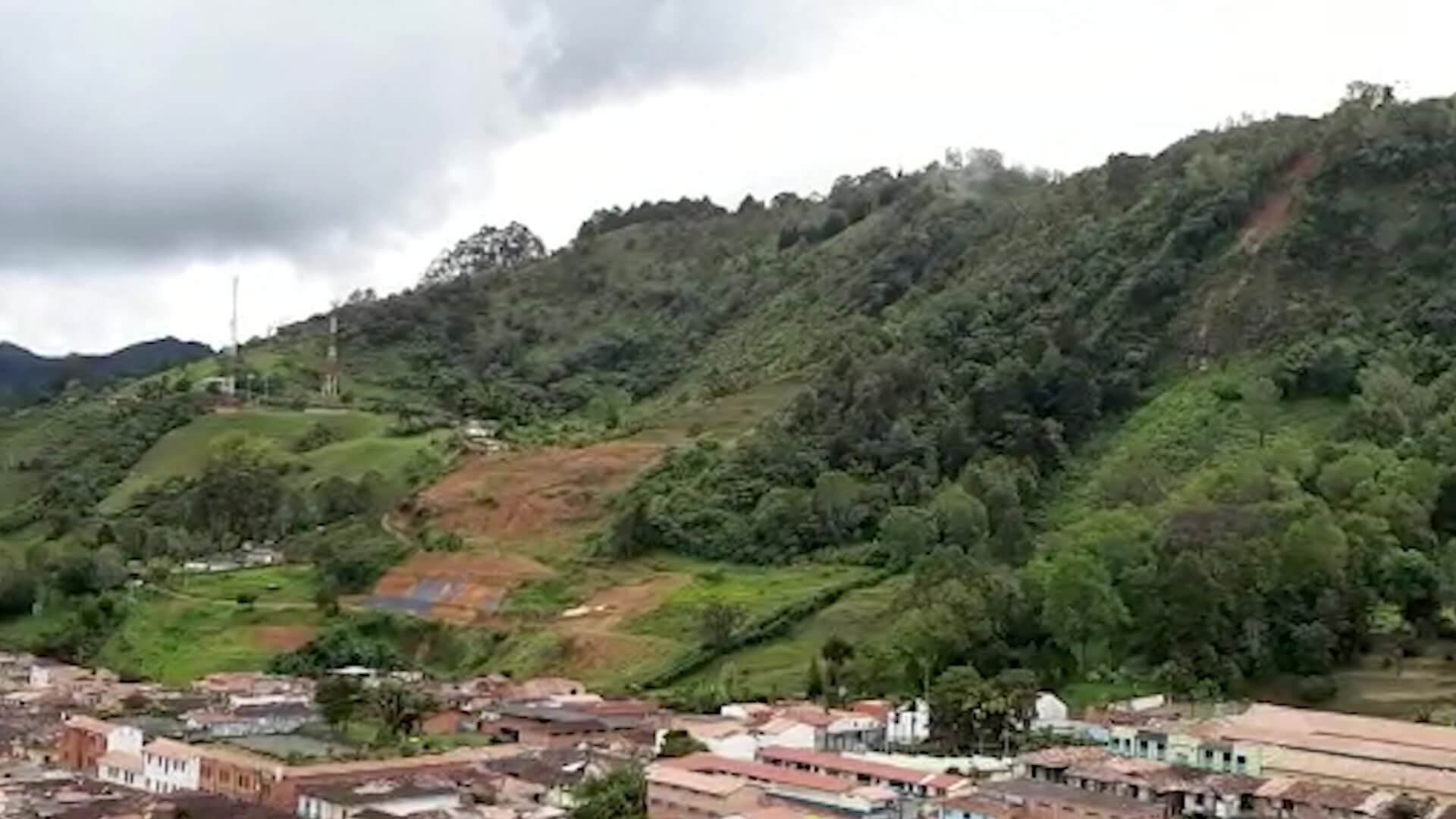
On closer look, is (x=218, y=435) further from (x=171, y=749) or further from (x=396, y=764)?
(x=396, y=764)

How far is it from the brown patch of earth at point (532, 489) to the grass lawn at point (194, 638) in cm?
926

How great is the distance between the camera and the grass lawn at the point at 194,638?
58.2m

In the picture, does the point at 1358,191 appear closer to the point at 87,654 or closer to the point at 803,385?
the point at 803,385

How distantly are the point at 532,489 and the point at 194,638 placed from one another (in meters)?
14.7

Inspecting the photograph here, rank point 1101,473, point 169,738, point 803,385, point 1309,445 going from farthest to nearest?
point 803,385
point 1101,473
point 1309,445
point 169,738

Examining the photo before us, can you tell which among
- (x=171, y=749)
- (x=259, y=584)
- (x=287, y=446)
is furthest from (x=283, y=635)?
(x=287, y=446)

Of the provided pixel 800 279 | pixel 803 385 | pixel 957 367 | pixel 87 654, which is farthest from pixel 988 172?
pixel 87 654

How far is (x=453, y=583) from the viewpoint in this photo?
63.3 metres

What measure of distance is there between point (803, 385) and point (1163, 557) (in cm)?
3509

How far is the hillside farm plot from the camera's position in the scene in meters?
61.1

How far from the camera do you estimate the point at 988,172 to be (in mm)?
100562

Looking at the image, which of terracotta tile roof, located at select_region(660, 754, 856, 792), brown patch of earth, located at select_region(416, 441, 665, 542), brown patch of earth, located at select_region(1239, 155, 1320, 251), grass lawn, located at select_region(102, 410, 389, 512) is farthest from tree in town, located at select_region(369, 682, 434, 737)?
grass lawn, located at select_region(102, 410, 389, 512)

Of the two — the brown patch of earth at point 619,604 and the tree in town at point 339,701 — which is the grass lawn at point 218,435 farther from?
the tree in town at point 339,701

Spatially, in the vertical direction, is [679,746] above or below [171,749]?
above
